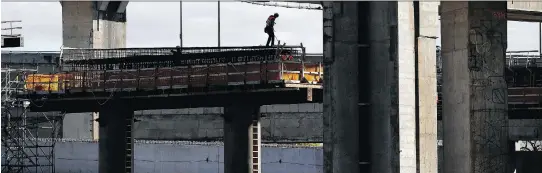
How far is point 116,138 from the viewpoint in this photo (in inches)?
1951

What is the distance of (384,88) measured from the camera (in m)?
29.4

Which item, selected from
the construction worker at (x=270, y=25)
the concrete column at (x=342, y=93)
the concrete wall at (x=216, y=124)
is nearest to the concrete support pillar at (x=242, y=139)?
the construction worker at (x=270, y=25)

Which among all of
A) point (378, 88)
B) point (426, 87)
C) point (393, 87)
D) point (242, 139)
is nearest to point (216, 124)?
point (242, 139)

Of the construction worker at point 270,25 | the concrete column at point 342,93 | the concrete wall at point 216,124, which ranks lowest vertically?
the concrete wall at point 216,124

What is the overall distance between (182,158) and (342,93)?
37424 mm

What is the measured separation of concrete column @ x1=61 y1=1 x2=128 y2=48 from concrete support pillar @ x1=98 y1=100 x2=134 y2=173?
7241mm

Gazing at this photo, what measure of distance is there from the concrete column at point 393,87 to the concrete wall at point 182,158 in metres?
28.3

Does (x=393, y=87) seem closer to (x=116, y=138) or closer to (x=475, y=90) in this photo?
(x=475, y=90)

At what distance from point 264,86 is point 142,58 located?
9.51 meters

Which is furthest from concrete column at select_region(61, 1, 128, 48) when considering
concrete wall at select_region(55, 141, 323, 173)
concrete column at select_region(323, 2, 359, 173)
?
concrete column at select_region(323, 2, 359, 173)

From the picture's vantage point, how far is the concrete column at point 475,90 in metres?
33.5

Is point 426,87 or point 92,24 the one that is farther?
point 92,24

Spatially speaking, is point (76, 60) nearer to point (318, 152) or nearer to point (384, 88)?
point (318, 152)

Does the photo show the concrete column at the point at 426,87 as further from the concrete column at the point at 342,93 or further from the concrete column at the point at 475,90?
the concrete column at the point at 475,90
